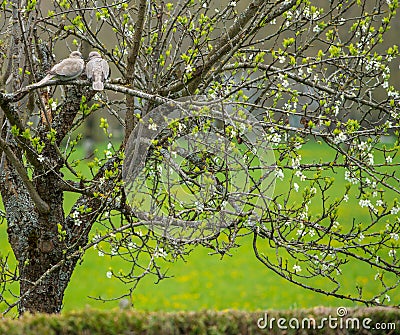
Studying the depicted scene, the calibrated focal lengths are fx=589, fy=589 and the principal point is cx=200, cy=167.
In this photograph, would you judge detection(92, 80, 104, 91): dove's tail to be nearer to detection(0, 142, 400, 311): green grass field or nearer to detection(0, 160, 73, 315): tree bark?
detection(0, 160, 73, 315): tree bark

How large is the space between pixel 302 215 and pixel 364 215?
7814 millimetres

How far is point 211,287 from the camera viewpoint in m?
9.45

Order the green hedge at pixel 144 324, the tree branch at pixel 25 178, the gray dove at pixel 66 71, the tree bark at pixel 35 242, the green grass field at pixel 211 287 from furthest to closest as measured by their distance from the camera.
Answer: the green grass field at pixel 211 287, the tree bark at pixel 35 242, the tree branch at pixel 25 178, the gray dove at pixel 66 71, the green hedge at pixel 144 324

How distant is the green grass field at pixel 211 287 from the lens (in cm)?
881

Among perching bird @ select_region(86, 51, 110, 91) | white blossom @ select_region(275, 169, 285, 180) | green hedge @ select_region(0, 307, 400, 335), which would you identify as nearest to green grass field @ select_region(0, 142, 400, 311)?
white blossom @ select_region(275, 169, 285, 180)

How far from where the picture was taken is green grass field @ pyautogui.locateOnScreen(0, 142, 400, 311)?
8.81 meters

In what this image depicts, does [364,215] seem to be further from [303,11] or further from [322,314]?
[322,314]

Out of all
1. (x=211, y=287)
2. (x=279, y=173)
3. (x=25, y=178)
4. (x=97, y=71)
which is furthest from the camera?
(x=211, y=287)

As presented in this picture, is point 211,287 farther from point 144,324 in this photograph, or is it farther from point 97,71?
point 144,324

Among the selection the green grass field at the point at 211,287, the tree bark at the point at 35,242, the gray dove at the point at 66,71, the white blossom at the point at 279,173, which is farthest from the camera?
the green grass field at the point at 211,287

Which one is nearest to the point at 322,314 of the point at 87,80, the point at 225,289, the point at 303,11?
the point at 87,80

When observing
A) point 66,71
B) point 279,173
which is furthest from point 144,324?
point 66,71

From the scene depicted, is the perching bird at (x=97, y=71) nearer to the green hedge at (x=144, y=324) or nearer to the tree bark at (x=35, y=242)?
the tree bark at (x=35, y=242)

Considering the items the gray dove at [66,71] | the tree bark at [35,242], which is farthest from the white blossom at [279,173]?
the tree bark at [35,242]
